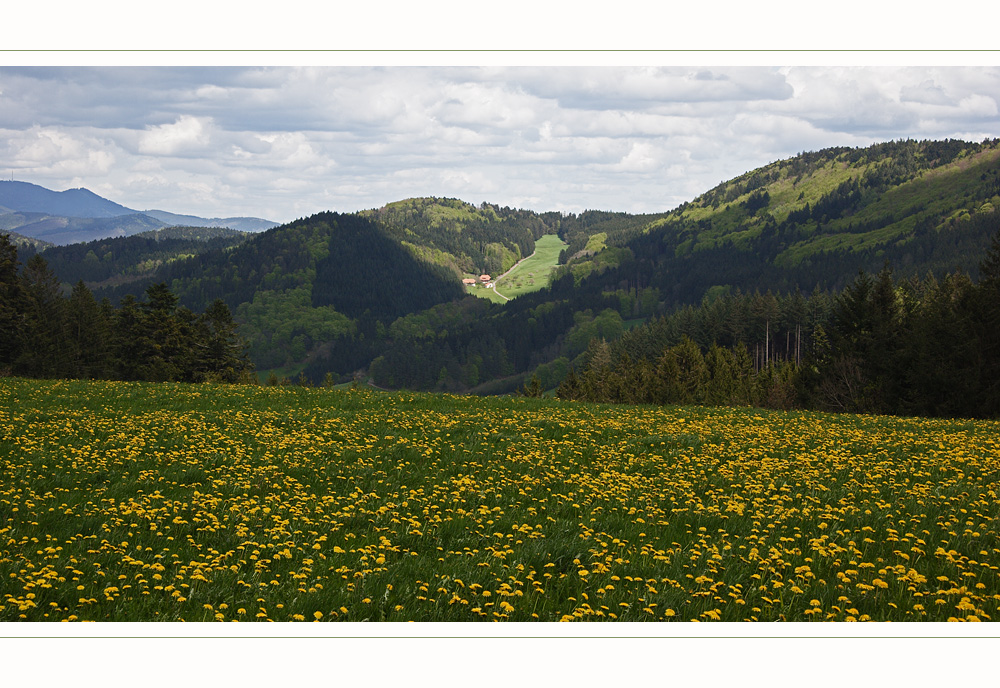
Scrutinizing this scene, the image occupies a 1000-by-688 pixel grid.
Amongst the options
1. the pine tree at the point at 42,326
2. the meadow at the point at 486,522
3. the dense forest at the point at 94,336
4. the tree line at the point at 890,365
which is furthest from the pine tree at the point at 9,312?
the tree line at the point at 890,365

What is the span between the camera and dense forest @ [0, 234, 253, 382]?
46969 millimetres

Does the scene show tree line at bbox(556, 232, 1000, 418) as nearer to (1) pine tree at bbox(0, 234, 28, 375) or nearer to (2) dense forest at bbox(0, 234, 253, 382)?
(2) dense forest at bbox(0, 234, 253, 382)

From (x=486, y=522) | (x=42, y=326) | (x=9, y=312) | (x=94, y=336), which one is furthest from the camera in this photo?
(x=94, y=336)

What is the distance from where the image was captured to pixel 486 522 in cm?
1032

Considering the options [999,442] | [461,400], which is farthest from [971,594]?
[461,400]

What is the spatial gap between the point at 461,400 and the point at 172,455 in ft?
44.3

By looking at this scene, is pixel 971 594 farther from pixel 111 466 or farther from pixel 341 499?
pixel 111 466

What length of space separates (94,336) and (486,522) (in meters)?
57.1

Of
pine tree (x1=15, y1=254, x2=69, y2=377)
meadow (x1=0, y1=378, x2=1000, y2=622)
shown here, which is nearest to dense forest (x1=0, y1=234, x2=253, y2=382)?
pine tree (x1=15, y1=254, x2=69, y2=377)

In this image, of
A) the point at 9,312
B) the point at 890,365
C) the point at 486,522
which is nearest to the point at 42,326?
the point at 9,312

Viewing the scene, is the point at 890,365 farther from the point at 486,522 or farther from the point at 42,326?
the point at 42,326

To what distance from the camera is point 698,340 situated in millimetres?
131625

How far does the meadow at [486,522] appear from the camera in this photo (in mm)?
7328
